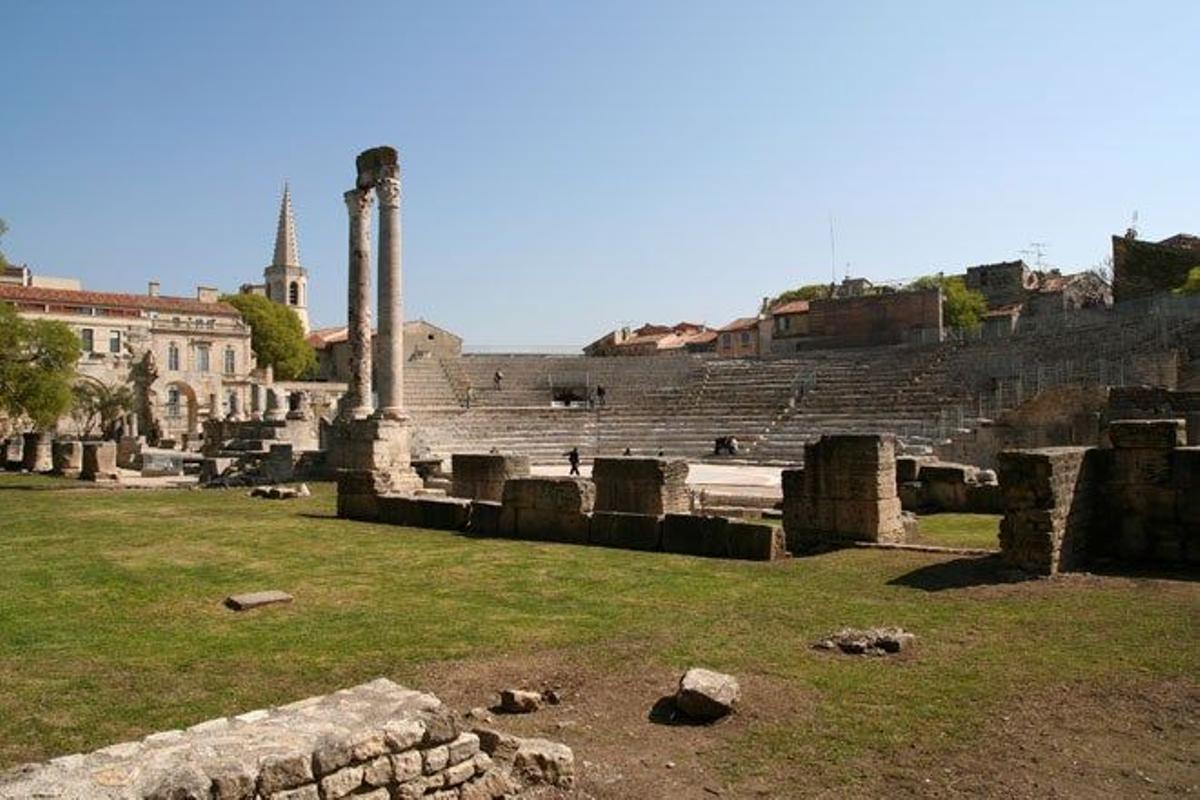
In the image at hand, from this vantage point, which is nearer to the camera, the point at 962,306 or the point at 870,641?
the point at 870,641

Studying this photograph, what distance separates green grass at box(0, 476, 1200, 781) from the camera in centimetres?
598

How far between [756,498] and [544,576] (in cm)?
929

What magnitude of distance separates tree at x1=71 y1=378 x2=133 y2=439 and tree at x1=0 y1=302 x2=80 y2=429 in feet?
85.3

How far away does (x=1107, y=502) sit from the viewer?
11.4 metres

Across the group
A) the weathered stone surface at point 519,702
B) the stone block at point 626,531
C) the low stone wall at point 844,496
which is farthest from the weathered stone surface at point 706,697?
the low stone wall at point 844,496

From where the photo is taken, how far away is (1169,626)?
26.2ft

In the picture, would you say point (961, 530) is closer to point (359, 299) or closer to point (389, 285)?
point (389, 285)

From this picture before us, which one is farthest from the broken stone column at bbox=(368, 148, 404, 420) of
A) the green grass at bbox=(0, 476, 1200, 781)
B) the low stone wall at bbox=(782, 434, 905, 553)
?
the low stone wall at bbox=(782, 434, 905, 553)

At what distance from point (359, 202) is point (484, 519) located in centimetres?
1377

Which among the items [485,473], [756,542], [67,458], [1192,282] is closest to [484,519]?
[485,473]


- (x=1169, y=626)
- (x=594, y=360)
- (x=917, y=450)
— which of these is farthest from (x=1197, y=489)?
(x=594, y=360)

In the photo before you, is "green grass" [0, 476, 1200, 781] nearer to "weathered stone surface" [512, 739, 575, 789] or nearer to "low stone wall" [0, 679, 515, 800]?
"weathered stone surface" [512, 739, 575, 789]

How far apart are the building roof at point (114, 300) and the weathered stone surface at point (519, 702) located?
60.1 metres

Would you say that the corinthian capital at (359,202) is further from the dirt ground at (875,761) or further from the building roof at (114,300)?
the building roof at (114,300)
